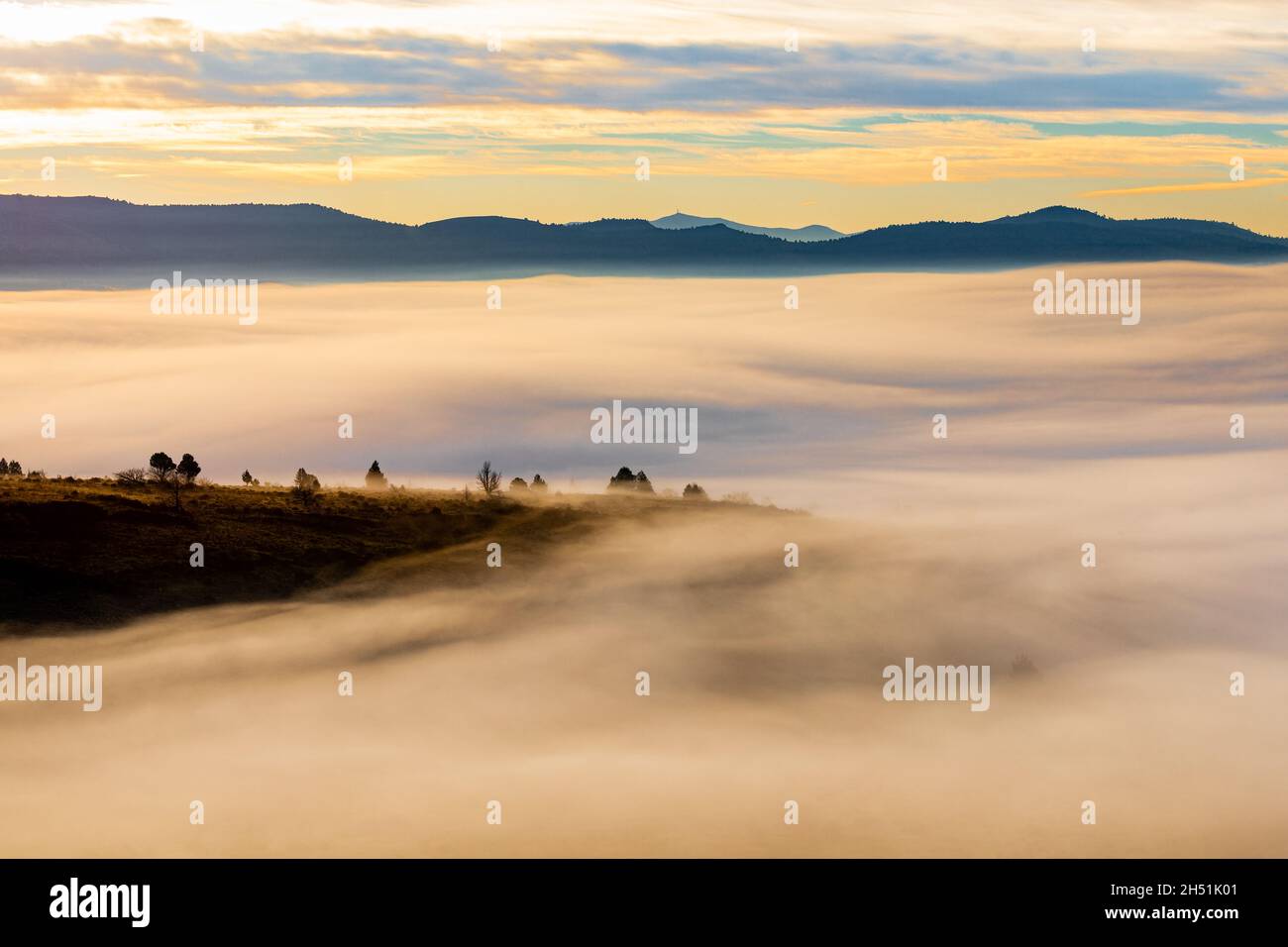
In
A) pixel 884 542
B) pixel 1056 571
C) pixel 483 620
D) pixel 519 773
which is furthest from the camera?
pixel 1056 571

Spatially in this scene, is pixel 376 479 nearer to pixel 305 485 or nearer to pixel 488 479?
pixel 488 479

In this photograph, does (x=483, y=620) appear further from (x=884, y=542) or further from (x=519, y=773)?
(x=884, y=542)

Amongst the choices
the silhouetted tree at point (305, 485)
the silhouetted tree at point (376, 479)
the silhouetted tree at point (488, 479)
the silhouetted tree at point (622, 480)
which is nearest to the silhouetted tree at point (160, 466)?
the silhouetted tree at point (305, 485)

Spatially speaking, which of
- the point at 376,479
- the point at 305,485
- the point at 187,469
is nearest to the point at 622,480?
the point at 376,479

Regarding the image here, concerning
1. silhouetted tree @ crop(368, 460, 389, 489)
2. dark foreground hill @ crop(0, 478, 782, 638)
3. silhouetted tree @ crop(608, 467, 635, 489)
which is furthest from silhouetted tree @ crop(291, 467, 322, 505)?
silhouetted tree @ crop(608, 467, 635, 489)

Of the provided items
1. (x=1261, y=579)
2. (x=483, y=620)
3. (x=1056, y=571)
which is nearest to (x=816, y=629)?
(x=483, y=620)

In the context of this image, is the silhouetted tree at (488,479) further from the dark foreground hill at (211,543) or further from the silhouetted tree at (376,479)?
the silhouetted tree at (376,479)

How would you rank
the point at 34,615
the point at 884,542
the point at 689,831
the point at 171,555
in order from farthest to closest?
the point at 884,542
the point at 171,555
the point at 34,615
the point at 689,831
